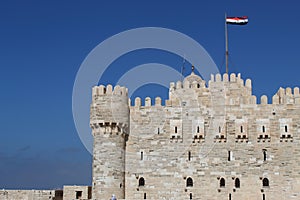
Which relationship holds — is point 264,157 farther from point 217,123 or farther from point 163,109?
point 163,109

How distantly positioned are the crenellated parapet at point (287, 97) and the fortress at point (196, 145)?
62 mm

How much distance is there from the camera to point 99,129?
33.1 m

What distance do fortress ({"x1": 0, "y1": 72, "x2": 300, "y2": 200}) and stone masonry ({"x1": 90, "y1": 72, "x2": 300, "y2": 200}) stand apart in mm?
58

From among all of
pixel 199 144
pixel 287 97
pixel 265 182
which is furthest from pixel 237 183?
pixel 287 97

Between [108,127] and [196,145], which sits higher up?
[108,127]

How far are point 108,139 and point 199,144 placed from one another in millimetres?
5763

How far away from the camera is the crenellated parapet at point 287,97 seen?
3225 centimetres

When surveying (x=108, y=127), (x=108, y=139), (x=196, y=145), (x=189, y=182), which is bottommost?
(x=189, y=182)

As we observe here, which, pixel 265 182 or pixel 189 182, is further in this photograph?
pixel 189 182

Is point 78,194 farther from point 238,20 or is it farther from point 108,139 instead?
point 238,20

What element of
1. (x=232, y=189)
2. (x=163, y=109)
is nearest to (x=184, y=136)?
(x=163, y=109)

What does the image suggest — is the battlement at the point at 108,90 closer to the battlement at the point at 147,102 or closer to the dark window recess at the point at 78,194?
the battlement at the point at 147,102

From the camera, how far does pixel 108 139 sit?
1296 inches

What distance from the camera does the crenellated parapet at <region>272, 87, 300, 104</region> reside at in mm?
32250
